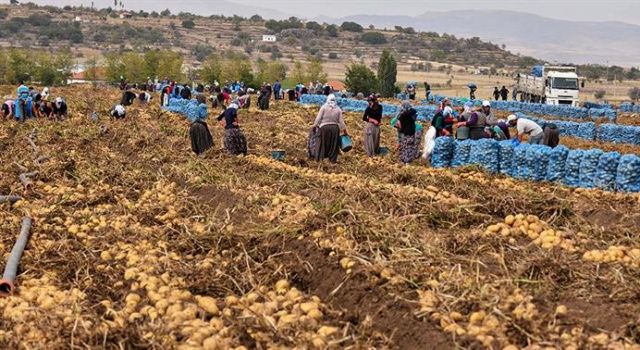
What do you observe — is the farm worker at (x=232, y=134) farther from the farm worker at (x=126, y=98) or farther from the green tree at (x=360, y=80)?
the green tree at (x=360, y=80)

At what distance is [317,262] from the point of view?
8109mm

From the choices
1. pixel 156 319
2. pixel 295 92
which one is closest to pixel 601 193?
pixel 156 319

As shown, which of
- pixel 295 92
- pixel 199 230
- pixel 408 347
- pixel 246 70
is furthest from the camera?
pixel 246 70

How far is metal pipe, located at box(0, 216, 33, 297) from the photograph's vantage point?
7.75 m

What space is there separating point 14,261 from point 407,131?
363 inches

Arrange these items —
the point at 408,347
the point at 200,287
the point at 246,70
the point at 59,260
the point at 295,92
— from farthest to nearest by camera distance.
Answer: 1. the point at 246,70
2. the point at 295,92
3. the point at 59,260
4. the point at 200,287
5. the point at 408,347

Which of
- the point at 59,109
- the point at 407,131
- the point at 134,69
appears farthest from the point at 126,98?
the point at 134,69

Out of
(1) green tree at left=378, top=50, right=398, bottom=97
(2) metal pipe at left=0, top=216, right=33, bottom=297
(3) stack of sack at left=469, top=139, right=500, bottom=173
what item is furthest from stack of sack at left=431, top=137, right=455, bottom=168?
(1) green tree at left=378, top=50, right=398, bottom=97

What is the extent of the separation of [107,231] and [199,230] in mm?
1371

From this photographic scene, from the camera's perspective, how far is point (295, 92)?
42.2m

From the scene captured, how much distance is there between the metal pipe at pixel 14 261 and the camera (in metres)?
7.75

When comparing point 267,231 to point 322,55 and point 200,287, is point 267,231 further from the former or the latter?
point 322,55

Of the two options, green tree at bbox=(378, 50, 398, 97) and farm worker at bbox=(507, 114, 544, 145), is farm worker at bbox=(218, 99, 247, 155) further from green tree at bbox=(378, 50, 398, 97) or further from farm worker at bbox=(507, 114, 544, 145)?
green tree at bbox=(378, 50, 398, 97)

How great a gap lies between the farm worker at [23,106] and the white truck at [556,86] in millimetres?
30860
